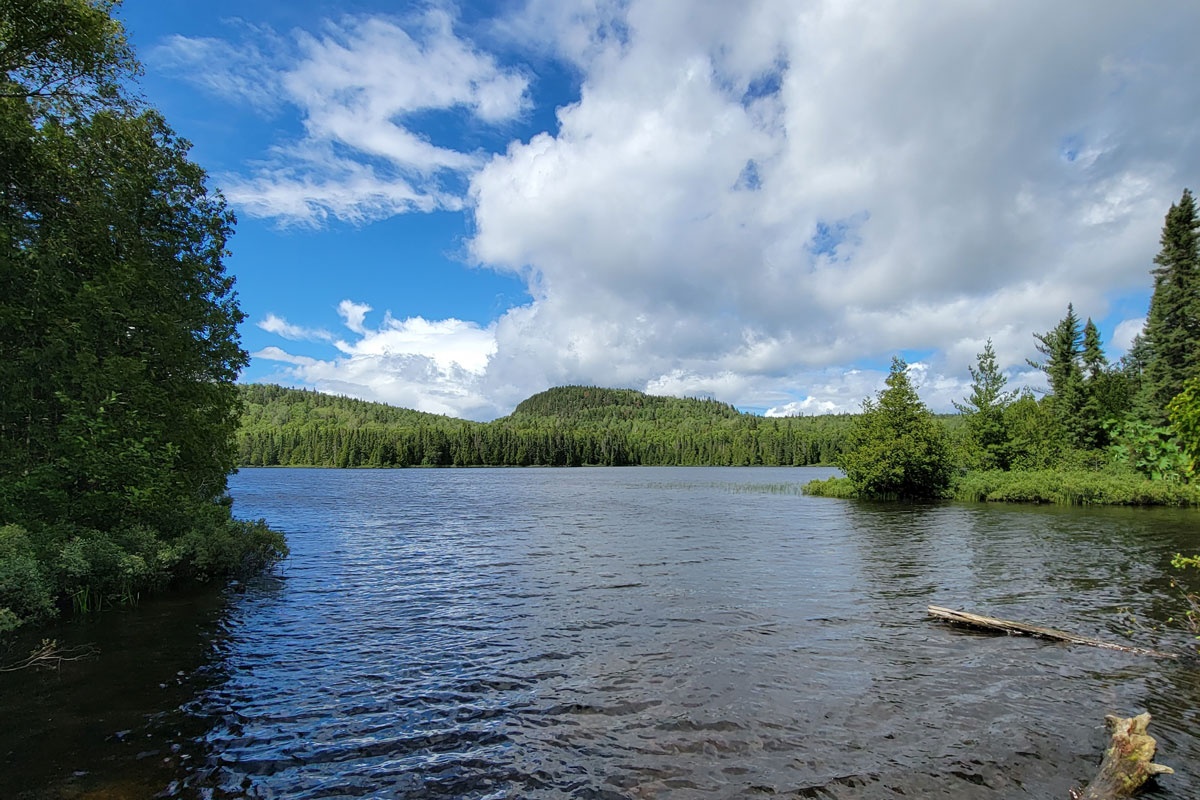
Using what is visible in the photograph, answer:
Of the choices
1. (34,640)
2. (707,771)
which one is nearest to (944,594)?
(707,771)

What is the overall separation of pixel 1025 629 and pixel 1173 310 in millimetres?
54304

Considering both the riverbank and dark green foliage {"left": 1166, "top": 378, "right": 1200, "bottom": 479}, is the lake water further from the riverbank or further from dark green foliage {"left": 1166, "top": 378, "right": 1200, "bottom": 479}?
the riverbank

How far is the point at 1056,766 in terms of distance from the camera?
9438mm

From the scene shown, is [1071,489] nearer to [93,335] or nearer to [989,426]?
[989,426]

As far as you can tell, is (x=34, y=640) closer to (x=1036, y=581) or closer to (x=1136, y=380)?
(x=1036, y=581)

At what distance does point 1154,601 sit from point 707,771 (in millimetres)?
18986

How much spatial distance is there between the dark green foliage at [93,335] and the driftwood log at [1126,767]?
22.6 metres

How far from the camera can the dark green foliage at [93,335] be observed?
58.1 feet

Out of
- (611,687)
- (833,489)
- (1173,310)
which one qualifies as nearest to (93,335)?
(611,687)

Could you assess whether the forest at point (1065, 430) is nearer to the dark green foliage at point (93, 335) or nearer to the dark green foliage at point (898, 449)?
the dark green foliage at point (898, 449)

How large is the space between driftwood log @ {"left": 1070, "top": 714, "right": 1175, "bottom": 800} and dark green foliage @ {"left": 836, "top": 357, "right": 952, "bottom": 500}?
5169cm

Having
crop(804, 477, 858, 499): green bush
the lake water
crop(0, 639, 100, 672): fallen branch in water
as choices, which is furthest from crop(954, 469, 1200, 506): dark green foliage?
crop(0, 639, 100, 672): fallen branch in water

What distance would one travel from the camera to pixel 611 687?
1284 cm

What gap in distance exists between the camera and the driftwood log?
8.19 m
